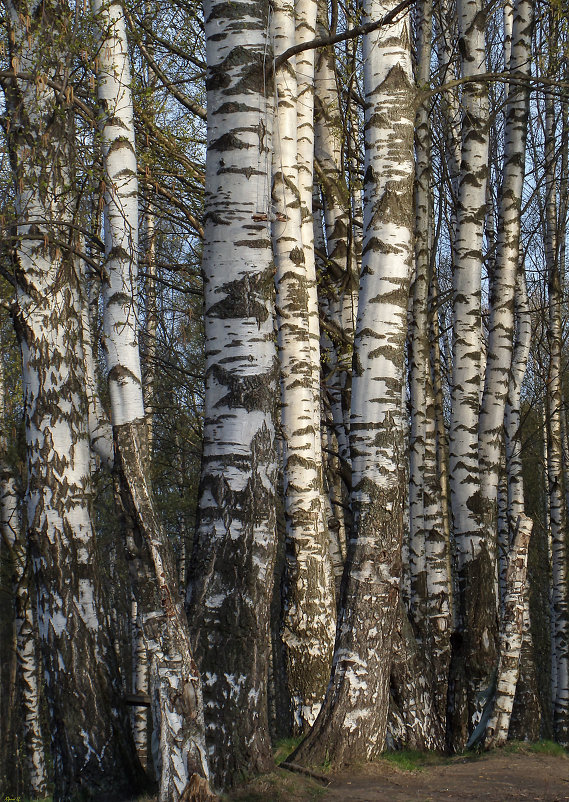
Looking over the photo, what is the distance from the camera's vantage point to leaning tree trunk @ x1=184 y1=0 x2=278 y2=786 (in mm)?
3770

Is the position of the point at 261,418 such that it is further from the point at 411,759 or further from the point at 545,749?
the point at 545,749

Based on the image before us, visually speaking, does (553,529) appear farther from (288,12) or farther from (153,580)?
(153,580)

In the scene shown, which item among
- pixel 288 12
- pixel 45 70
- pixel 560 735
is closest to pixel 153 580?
pixel 45 70

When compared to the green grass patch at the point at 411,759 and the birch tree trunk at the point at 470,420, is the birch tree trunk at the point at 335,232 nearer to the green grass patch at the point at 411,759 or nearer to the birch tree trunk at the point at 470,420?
the birch tree trunk at the point at 470,420

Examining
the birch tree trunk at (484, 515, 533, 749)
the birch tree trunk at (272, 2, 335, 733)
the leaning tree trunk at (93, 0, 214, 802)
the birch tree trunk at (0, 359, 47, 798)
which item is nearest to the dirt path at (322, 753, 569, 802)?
the birch tree trunk at (484, 515, 533, 749)

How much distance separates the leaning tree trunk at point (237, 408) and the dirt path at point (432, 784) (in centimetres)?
19

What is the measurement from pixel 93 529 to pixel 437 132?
8661 mm

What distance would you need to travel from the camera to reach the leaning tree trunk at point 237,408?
377 cm

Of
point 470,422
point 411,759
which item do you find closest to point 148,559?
point 411,759

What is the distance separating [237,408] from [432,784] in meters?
2.26

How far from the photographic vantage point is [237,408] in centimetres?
394

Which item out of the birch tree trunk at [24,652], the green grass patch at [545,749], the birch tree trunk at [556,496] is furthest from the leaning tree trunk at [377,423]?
the birch tree trunk at [24,652]

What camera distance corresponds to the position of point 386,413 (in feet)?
14.6

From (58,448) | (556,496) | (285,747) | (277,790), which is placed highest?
(58,448)
